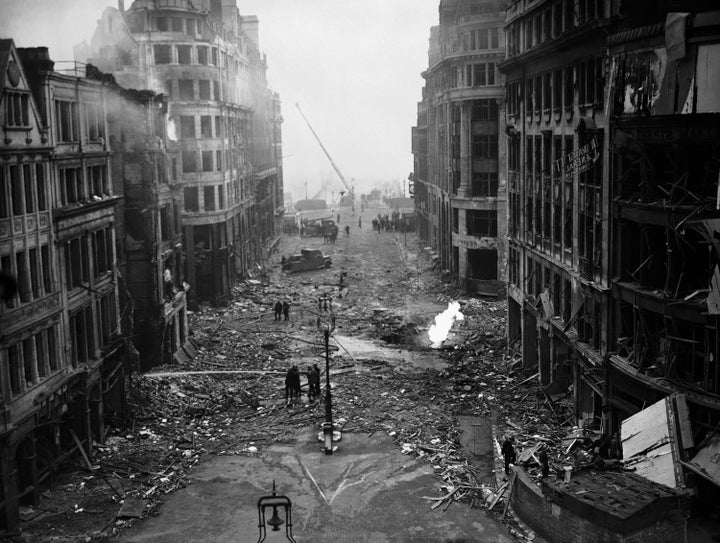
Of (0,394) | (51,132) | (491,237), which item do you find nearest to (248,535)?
(0,394)

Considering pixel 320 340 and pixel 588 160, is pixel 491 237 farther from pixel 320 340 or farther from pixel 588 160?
pixel 588 160

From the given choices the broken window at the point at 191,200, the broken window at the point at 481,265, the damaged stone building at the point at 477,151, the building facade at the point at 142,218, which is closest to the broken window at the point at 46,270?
the building facade at the point at 142,218

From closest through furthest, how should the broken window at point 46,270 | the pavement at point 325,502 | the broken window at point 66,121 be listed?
1. the pavement at point 325,502
2. the broken window at point 46,270
3. the broken window at point 66,121

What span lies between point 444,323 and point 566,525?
31298mm

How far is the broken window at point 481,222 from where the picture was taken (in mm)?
65625

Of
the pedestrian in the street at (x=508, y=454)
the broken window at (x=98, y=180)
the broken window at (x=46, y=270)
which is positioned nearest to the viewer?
the pedestrian in the street at (x=508, y=454)

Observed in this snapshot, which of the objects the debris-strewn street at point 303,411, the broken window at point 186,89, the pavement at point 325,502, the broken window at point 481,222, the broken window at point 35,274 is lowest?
the pavement at point 325,502

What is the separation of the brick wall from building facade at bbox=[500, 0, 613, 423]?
23.2ft

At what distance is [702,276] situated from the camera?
85.9 ft

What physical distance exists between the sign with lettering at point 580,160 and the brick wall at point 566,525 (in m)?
12.4

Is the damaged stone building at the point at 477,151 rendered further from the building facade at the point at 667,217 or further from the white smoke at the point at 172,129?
the building facade at the point at 667,217

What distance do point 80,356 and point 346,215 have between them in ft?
383

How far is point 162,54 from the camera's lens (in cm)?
6275

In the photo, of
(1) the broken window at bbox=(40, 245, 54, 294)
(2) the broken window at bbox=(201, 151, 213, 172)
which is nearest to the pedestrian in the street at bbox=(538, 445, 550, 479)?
(1) the broken window at bbox=(40, 245, 54, 294)
